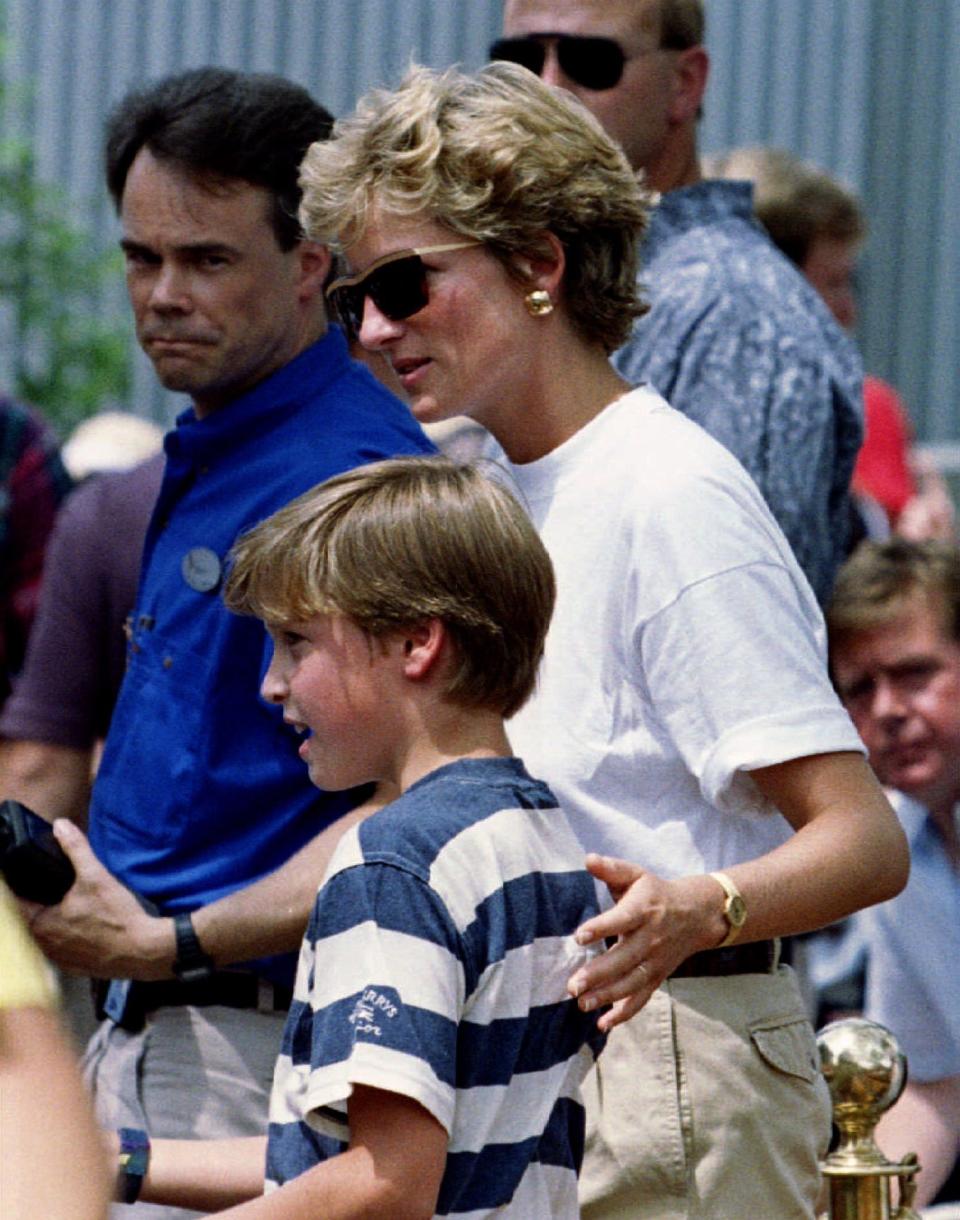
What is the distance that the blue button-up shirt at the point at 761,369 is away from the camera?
3.62 meters

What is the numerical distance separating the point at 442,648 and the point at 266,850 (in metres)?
0.71

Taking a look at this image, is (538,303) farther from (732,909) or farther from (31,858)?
(31,858)

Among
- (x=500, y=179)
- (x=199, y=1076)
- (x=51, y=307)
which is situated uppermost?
(x=500, y=179)

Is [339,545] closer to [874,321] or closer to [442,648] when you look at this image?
[442,648]

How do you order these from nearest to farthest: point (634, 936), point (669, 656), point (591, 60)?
point (634, 936), point (669, 656), point (591, 60)

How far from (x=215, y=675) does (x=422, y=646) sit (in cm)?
66

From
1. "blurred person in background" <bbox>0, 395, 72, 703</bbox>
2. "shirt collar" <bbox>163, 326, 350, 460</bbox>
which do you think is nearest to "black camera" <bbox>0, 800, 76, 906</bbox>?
"shirt collar" <bbox>163, 326, 350, 460</bbox>

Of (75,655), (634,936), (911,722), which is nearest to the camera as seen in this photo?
(634,936)

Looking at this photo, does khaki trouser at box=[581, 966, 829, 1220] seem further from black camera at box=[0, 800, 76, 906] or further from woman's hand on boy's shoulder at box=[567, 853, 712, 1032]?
black camera at box=[0, 800, 76, 906]

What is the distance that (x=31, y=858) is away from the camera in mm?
2992

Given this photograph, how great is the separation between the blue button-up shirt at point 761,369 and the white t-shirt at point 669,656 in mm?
876

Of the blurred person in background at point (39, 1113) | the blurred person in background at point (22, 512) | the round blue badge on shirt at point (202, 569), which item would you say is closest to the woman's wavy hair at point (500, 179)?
the round blue badge on shirt at point (202, 569)

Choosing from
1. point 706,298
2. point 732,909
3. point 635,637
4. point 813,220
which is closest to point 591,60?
point 706,298

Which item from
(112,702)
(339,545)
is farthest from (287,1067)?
(112,702)
